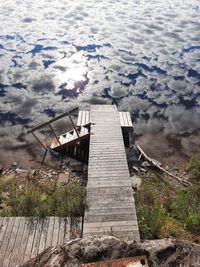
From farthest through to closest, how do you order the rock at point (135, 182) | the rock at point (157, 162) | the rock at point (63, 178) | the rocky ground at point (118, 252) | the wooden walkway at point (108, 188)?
the rock at point (157, 162) → the rock at point (63, 178) → the rock at point (135, 182) → the wooden walkway at point (108, 188) → the rocky ground at point (118, 252)

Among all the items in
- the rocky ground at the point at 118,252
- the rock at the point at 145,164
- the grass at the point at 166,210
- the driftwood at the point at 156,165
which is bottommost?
the rock at the point at 145,164

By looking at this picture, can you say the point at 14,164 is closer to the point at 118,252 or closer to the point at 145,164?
the point at 145,164

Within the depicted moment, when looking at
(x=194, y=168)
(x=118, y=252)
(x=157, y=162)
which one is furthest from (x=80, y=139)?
(x=118, y=252)

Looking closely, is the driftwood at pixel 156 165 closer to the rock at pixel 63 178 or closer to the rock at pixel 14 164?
the rock at pixel 63 178

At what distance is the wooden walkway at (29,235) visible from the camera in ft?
29.8

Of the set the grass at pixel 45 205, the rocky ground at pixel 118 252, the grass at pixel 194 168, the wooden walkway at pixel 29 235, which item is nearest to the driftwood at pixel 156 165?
the grass at pixel 194 168

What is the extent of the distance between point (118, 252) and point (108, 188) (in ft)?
21.8

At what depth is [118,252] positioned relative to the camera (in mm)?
5523

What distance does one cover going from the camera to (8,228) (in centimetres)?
1002

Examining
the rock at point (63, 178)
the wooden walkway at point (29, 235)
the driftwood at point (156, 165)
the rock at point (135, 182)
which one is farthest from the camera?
the driftwood at point (156, 165)

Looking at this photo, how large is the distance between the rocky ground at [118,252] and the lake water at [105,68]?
43.5 feet

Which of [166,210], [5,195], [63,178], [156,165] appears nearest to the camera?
[166,210]

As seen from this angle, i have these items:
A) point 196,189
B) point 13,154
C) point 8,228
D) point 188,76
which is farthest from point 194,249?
point 188,76

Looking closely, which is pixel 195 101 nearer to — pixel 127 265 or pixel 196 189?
pixel 196 189
